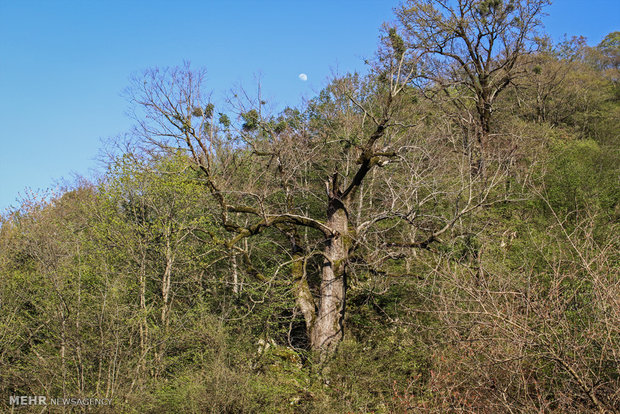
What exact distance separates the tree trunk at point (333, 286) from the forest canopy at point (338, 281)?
0.15 ft

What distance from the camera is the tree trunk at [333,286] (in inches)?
386

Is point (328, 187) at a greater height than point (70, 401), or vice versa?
point (328, 187)

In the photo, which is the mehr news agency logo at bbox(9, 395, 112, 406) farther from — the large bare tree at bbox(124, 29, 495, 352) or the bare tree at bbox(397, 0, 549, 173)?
the bare tree at bbox(397, 0, 549, 173)

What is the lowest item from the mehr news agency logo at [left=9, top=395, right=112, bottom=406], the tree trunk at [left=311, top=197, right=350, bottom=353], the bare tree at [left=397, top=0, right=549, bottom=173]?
the mehr news agency logo at [left=9, top=395, right=112, bottom=406]

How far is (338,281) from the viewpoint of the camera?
1011 centimetres

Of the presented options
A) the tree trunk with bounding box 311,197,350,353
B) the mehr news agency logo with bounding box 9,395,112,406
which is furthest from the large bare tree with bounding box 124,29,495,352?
the mehr news agency logo with bounding box 9,395,112,406

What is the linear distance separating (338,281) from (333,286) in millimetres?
178

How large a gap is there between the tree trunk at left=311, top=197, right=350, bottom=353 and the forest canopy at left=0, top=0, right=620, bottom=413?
46mm

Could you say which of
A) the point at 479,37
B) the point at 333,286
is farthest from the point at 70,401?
the point at 479,37

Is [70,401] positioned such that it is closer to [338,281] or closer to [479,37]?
[338,281]

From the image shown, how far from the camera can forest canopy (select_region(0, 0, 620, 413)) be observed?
18.5 feet

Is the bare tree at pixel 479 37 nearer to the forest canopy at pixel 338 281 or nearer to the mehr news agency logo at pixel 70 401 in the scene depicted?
the forest canopy at pixel 338 281

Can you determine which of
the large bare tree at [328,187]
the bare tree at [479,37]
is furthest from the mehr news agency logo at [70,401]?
the bare tree at [479,37]

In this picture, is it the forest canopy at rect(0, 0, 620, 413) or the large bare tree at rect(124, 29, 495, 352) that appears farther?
the large bare tree at rect(124, 29, 495, 352)
